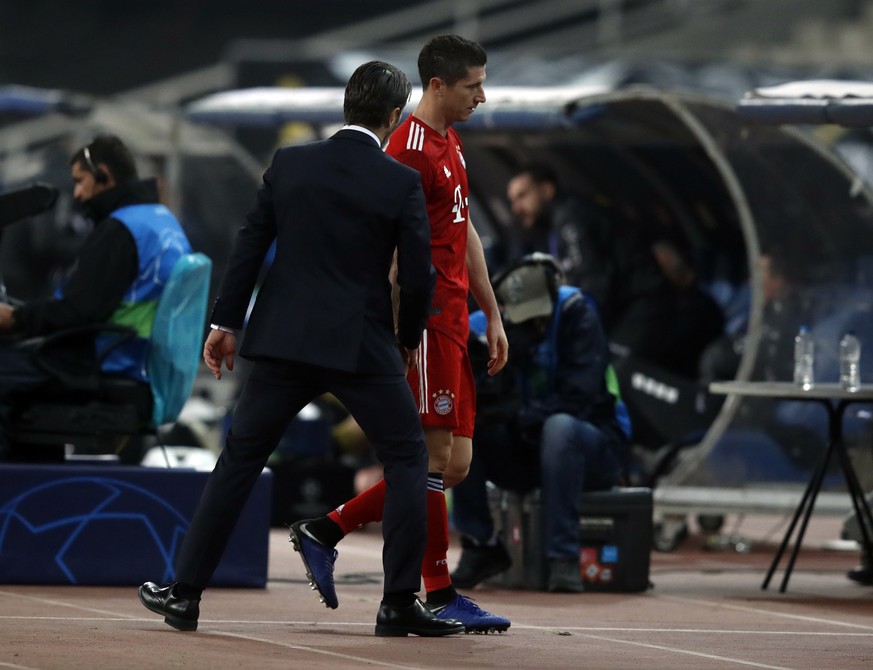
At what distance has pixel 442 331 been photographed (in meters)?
6.95

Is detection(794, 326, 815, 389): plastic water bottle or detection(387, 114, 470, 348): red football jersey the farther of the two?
detection(794, 326, 815, 389): plastic water bottle

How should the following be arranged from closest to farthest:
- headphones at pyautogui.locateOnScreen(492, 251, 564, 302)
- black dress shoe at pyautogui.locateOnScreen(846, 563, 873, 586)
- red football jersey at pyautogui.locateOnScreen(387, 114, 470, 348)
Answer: red football jersey at pyautogui.locateOnScreen(387, 114, 470, 348) → headphones at pyautogui.locateOnScreen(492, 251, 564, 302) → black dress shoe at pyautogui.locateOnScreen(846, 563, 873, 586)

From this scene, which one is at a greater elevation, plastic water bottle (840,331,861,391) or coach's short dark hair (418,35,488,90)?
coach's short dark hair (418,35,488,90)

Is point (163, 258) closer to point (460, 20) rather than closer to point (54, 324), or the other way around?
point (54, 324)

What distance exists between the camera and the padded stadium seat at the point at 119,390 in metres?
8.96

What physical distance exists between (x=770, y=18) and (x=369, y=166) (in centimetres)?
1896

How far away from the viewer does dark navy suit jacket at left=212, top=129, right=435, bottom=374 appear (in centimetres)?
652

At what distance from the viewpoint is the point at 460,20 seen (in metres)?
25.2

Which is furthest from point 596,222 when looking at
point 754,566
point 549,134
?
point 754,566

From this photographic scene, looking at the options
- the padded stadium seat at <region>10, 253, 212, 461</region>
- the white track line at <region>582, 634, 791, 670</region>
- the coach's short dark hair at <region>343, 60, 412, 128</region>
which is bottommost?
the white track line at <region>582, 634, 791, 670</region>

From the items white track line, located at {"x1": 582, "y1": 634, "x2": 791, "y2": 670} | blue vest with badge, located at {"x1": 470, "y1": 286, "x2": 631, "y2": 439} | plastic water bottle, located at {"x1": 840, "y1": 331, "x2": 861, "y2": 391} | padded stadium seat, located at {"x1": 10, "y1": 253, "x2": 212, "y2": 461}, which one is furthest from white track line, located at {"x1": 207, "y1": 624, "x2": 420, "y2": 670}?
plastic water bottle, located at {"x1": 840, "y1": 331, "x2": 861, "y2": 391}

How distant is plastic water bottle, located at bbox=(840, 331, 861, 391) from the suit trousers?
3.38 m

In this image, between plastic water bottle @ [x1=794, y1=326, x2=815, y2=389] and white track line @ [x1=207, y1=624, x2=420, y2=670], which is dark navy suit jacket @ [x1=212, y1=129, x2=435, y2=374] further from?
plastic water bottle @ [x1=794, y1=326, x2=815, y2=389]

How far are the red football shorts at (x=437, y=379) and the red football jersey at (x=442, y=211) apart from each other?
5cm
